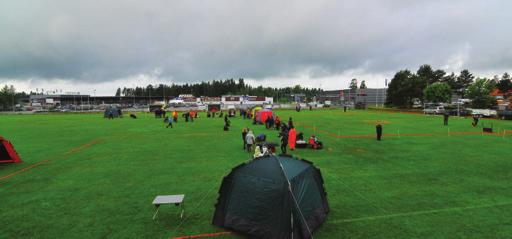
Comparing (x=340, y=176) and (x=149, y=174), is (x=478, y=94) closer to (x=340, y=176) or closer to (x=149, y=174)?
(x=340, y=176)

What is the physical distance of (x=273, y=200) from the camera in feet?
21.1

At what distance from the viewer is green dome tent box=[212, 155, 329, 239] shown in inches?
247

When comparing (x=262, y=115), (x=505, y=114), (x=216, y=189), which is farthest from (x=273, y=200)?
(x=505, y=114)

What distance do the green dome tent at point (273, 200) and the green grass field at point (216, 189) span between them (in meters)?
0.58

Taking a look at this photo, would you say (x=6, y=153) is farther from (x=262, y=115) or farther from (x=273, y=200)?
(x=262, y=115)

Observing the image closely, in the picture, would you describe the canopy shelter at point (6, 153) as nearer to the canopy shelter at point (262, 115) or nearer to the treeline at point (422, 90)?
the canopy shelter at point (262, 115)

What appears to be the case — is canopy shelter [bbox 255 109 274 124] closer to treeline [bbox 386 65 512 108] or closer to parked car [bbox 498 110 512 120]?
parked car [bbox 498 110 512 120]

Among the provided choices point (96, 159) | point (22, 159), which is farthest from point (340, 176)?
point (22, 159)

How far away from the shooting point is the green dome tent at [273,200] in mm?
6273

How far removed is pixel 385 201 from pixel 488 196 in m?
3.63

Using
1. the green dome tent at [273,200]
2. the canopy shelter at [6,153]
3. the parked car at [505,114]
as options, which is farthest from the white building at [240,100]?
the green dome tent at [273,200]

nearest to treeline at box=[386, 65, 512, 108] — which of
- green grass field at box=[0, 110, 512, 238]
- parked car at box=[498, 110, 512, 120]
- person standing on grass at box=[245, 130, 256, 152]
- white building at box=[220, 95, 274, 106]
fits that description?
parked car at box=[498, 110, 512, 120]

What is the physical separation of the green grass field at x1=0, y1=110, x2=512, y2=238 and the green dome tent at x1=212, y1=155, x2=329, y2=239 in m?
0.58

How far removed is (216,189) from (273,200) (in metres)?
3.87
